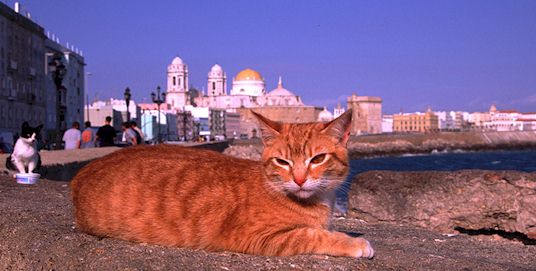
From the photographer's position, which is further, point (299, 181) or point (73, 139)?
point (73, 139)

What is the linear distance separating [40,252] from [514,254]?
365 centimetres

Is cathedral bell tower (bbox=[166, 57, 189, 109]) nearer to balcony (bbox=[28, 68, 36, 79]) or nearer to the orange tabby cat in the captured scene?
balcony (bbox=[28, 68, 36, 79])

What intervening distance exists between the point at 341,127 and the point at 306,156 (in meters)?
0.29

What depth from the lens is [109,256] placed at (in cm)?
371

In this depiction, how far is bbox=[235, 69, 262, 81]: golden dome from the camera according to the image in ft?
582

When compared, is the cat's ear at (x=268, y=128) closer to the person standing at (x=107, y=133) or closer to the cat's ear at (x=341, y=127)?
the cat's ear at (x=341, y=127)

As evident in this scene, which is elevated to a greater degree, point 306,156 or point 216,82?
point 216,82

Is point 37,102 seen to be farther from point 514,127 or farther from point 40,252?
point 514,127

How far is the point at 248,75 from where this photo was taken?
179 m

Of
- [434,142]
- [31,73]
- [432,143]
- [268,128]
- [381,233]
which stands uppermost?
[31,73]

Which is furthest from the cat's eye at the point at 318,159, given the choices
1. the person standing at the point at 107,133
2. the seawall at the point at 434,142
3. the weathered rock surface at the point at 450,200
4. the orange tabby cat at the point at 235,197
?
the seawall at the point at 434,142

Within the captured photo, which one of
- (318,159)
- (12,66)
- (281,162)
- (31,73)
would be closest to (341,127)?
(318,159)

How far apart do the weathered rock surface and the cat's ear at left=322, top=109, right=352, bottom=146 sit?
4374mm

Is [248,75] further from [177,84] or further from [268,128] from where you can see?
[268,128]
